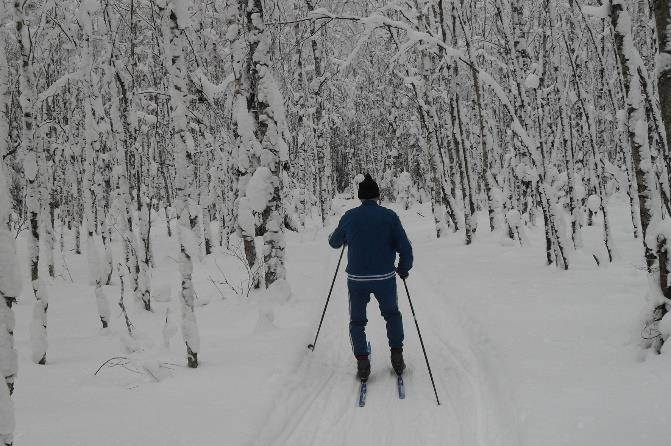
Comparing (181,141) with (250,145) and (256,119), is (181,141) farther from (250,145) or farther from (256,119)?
(256,119)

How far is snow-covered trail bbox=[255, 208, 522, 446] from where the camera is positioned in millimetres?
3828

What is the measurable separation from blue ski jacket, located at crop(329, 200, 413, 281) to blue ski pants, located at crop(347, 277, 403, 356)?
0.25 feet

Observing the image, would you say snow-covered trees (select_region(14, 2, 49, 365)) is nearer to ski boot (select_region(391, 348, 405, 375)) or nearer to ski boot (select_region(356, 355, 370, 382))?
ski boot (select_region(356, 355, 370, 382))

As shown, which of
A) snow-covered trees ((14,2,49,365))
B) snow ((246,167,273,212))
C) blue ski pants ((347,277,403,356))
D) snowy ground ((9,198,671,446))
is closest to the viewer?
snowy ground ((9,198,671,446))

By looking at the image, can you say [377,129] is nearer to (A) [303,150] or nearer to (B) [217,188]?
(A) [303,150]

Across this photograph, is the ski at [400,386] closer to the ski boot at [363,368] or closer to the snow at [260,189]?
the ski boot at [363,368]

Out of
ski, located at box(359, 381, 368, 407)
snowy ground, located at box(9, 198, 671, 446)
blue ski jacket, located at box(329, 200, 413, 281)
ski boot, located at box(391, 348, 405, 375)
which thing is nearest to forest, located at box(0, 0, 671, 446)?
snowy ground, located at box(9, 198, 671, 446)

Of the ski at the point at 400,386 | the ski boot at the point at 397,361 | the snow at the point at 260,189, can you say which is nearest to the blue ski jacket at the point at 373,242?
the ski boot at the point at 397,361

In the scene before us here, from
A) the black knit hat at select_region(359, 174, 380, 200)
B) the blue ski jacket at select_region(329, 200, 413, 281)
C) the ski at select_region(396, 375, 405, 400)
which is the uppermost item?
the black knit hat at select_region(359, 174, 380, 200)

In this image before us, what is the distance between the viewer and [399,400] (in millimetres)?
4621

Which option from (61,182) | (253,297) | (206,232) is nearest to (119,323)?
(253,297)

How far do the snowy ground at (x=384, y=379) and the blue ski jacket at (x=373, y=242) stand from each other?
1.17 meters

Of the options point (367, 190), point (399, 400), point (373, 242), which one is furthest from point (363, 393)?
point (367, 190)

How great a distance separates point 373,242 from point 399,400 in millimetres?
1596
